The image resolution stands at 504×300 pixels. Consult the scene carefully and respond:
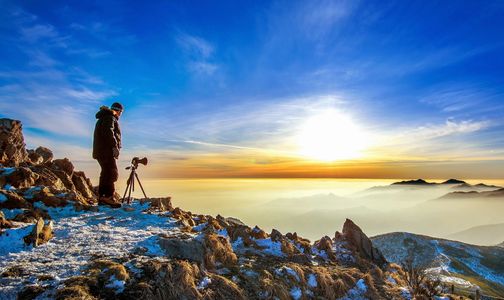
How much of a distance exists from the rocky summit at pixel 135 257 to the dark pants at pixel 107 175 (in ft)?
4.00

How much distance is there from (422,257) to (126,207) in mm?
171714

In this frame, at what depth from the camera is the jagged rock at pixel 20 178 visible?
15977 millimetres

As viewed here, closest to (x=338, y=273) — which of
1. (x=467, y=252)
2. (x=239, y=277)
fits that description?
(x=239, y=277)

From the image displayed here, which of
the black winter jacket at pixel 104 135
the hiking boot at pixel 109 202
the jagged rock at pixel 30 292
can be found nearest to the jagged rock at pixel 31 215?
the hiking boot at pixel 109 202

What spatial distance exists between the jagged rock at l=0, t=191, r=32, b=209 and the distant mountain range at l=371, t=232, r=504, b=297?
492ft

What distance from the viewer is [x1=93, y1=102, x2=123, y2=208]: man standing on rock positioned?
16422mm

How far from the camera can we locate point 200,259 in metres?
11.4

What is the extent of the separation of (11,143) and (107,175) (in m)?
9.51

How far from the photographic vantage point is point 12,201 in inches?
522

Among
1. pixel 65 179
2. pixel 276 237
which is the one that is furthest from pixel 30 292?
pixel 65 179

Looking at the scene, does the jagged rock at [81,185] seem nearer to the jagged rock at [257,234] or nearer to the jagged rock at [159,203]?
the jagged rock at [159,203]

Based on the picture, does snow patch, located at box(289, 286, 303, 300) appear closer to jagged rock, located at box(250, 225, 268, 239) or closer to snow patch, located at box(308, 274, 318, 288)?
snow patch, located at box(308, 274, 318, 288)

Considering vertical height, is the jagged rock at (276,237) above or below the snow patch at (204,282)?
below

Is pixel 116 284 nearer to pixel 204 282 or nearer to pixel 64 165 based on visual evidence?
pixel 204 282
